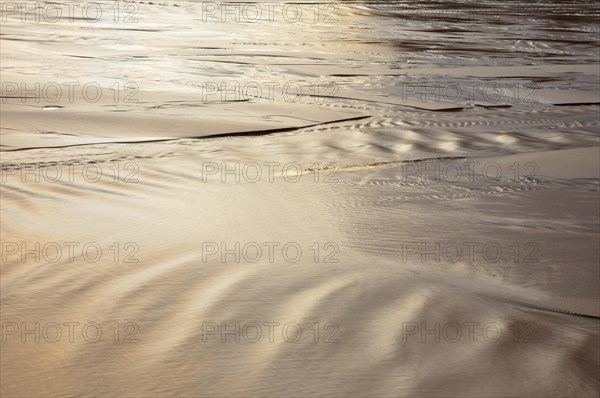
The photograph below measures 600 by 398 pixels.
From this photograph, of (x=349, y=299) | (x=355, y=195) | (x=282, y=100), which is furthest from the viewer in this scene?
(x=282, y=100)

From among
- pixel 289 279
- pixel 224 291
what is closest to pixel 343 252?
pixel 289 279

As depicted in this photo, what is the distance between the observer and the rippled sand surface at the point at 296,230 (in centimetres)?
193

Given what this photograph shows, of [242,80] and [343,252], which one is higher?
[242,80]

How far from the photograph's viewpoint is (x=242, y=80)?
5363 millimetres

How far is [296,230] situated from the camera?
2844 mm

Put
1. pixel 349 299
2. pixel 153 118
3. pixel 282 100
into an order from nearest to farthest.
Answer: pixel 349 299 → pixel 153 118 → pixel 282 100

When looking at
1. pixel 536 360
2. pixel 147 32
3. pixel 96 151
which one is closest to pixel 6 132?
pixel 96 151

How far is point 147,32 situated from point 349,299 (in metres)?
5.63

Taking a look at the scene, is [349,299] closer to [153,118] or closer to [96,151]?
[96,151]

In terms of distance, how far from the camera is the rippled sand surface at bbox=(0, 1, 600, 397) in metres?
1.93

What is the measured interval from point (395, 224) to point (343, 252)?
0.36 m

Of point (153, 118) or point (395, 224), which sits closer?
point (395, 224)

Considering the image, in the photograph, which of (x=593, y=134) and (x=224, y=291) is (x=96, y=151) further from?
(x=593, y=134)

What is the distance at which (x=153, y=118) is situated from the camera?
168 inches
